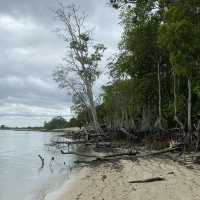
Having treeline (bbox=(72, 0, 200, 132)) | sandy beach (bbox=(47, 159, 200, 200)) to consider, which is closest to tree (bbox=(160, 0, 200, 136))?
treeline (bbox=(72, 0, 200, 132))

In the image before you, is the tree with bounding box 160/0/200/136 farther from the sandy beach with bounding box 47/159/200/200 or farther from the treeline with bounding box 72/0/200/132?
the sandy beach with bounding box 47/159/200/200

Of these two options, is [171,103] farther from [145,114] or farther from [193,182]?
[193,182]

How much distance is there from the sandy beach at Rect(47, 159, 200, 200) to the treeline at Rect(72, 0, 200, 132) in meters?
5.53

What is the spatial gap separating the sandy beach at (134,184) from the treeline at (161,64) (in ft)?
18.1

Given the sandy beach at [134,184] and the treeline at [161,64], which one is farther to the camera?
the treeline at [161,64]

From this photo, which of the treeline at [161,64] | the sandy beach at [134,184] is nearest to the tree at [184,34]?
the treeline at [161,64]

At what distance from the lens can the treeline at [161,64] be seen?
20.2 m

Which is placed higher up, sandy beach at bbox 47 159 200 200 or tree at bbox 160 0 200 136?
tree at bbox 160 0 200 136

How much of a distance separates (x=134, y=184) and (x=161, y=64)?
904 inches

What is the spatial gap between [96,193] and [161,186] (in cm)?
188

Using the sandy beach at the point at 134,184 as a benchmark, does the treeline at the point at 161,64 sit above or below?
above

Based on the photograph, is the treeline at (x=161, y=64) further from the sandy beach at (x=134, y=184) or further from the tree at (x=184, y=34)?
the sandy beach at (x=134, y=184)

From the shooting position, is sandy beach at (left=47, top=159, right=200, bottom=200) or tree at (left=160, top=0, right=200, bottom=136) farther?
tree at (left=160, top=0, right=200, bottom=136)

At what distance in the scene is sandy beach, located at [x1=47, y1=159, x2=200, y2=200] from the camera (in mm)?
11289
